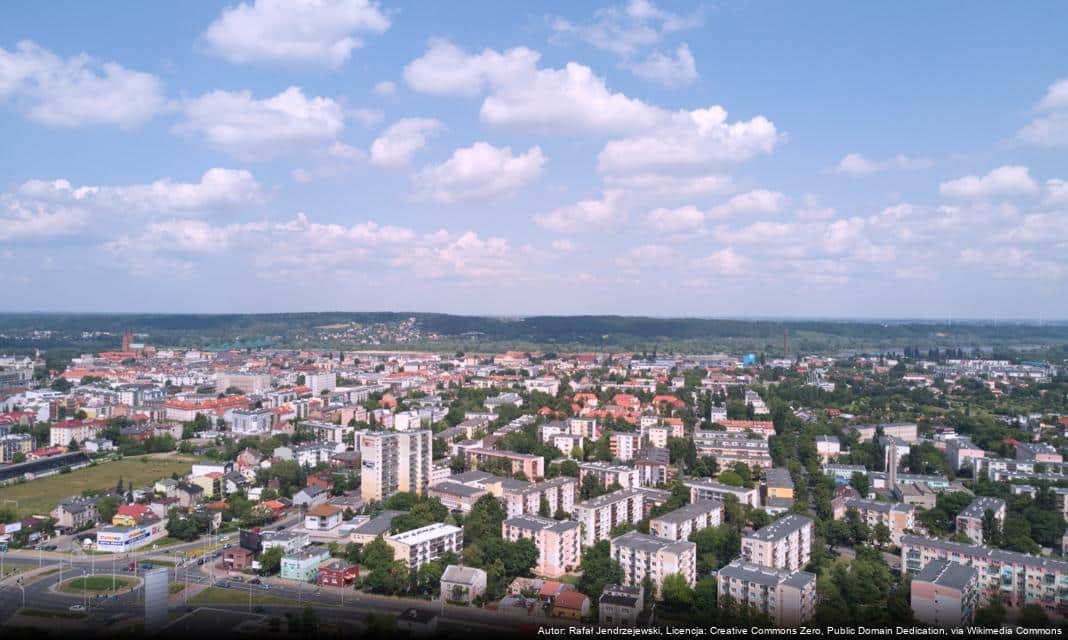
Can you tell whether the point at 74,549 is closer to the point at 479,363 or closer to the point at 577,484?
the point at 577,484

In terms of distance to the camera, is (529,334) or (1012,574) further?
(529,334)

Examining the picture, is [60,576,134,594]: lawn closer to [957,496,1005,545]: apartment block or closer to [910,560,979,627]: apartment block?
[910,560,979,627]: apartment block

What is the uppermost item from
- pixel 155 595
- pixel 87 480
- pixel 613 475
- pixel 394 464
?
pixel 155 595

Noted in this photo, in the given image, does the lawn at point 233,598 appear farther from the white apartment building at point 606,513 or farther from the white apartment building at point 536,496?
the white apartment building at point 606,513

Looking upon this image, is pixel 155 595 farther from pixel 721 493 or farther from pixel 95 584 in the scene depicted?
pixel 721 493

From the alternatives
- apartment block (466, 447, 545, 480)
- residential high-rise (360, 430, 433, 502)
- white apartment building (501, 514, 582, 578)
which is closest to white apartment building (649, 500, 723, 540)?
white apartment building (501, 514, 582, 578)

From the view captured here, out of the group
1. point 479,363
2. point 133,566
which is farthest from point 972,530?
point 479,363

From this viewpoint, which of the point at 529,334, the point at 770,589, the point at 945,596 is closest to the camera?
the point at 945,596

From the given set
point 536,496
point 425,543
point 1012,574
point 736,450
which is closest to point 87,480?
point 425,543
